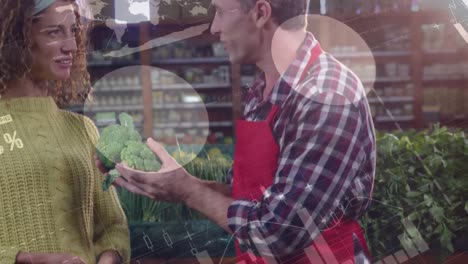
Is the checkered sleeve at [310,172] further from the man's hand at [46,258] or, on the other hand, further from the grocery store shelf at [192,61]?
the man's hand at [46,258]

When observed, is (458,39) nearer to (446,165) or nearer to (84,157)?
(446,165)

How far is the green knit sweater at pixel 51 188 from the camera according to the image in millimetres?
2234

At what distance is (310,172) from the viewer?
81.0 inches

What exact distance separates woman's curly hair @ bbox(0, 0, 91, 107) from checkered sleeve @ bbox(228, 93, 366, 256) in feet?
2.37

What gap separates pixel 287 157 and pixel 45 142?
2.74ft

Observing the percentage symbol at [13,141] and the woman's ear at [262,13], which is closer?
the woman's ear at [262,13]

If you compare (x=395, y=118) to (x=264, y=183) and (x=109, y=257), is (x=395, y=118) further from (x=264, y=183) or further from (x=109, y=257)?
(x=109, y=257)

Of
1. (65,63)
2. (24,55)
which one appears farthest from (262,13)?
(24,55)

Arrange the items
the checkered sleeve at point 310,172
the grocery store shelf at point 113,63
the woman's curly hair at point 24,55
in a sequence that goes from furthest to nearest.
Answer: the grocery store shelf at point 113,63
the woman's curly hair at point 24,55
the checkered sleeve at point 310,172

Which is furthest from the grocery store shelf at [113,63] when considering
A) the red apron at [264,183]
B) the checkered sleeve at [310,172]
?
the checkered sleeve at [310,172]

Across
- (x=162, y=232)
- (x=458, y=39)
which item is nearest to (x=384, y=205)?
(x=458, y=39)

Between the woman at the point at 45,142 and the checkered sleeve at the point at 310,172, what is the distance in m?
0.56

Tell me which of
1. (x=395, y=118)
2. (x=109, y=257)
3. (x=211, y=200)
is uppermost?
(x=395, y=118)

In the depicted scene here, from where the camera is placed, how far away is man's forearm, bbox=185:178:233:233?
7.28 feet
